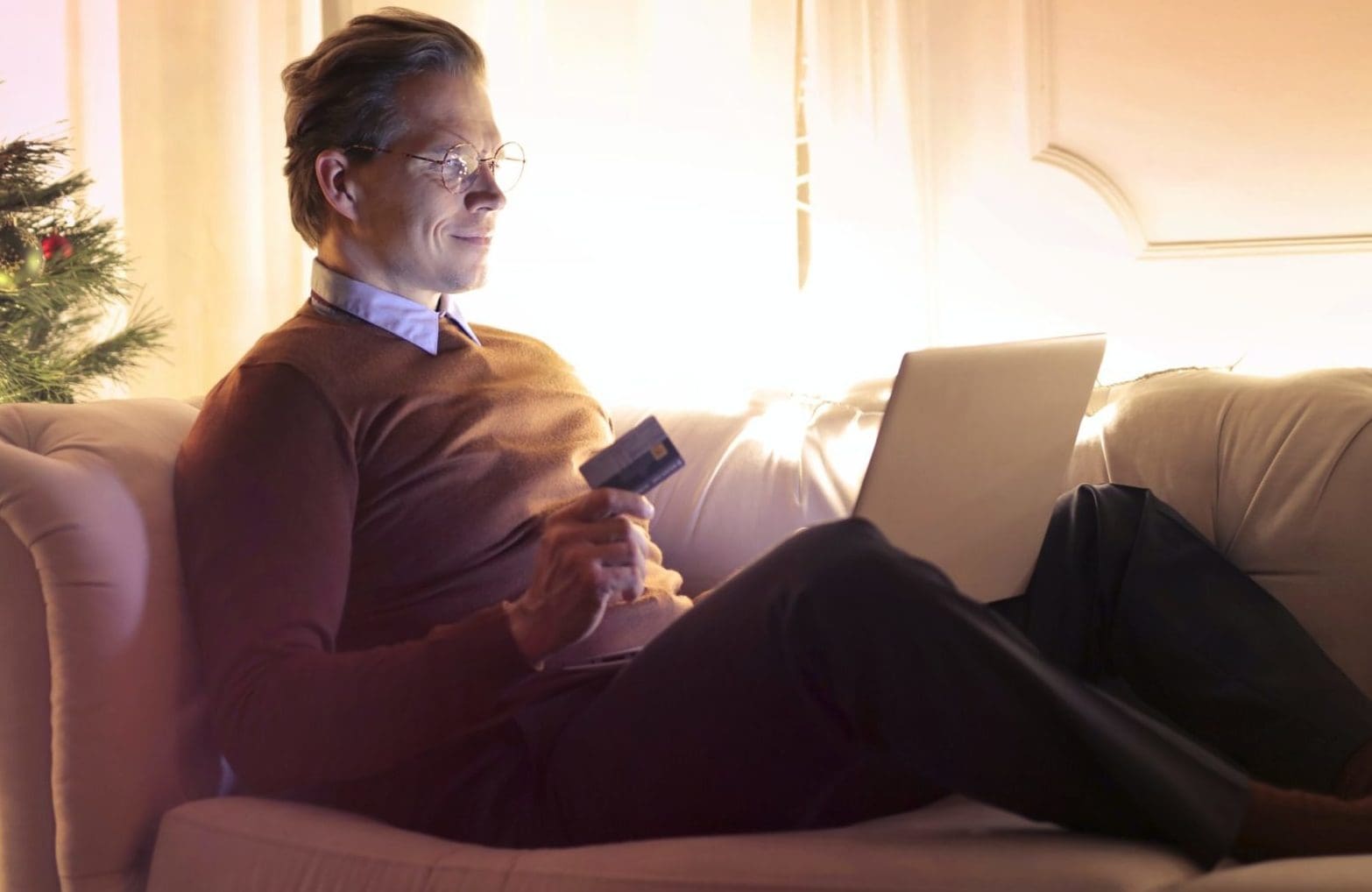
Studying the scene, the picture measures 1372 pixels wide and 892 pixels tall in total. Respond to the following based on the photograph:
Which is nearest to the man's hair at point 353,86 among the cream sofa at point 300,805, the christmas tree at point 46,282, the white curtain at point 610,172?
the cream sofa at point 300,805

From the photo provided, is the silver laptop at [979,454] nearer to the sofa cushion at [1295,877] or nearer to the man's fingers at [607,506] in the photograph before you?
the man's fingers at [607,506]

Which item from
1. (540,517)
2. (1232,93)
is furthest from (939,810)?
(1232,93)

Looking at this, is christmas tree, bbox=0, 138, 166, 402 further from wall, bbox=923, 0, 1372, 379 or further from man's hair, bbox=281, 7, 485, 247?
wall, bbox=923, 0, 1372, 379

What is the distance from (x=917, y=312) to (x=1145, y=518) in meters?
0.89

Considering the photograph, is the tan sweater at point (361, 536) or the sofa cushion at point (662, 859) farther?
the tan sweater at point (361, 536)

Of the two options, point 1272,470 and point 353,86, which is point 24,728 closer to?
point 353,86

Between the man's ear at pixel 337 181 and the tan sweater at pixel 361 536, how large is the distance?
0.12 meters

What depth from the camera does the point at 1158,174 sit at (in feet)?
7.51

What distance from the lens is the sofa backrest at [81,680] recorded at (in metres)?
1.26

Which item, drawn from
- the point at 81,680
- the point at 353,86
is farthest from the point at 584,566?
the point at 353,86

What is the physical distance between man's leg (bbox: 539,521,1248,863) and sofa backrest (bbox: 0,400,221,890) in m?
0.42

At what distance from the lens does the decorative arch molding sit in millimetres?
2268

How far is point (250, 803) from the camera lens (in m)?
1.30

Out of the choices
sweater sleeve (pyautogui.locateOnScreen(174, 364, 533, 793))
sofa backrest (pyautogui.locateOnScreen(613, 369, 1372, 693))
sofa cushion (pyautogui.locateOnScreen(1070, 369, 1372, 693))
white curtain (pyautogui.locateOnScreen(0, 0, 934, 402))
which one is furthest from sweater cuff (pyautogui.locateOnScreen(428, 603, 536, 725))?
white curtain (pyautogui.locateOnScreen(0, 0, 934, 402))
